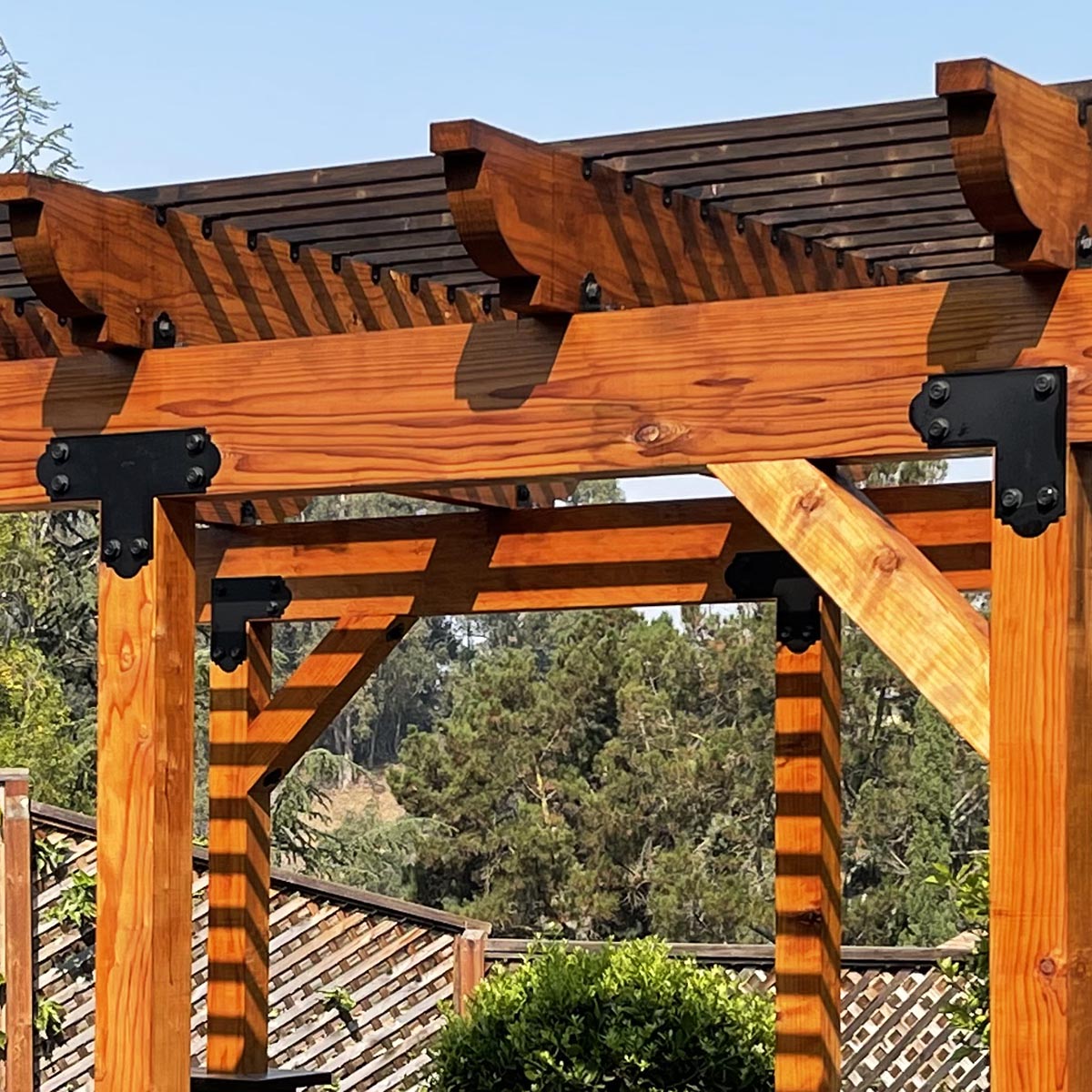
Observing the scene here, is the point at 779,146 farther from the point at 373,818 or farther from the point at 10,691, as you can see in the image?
the point at 373,818

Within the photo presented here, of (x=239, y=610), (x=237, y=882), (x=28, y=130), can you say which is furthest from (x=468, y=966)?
(x=28, y=130)

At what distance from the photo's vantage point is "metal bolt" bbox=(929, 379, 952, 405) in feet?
11.4

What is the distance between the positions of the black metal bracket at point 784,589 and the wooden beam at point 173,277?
142 centimetres

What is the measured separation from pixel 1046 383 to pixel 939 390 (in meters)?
0.18

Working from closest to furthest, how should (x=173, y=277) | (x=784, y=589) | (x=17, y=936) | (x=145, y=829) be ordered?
(x=145, y=829)
(x=173, y=277)
(x=784, y=589)
(x=17, y=936)

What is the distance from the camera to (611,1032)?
7.34 meters

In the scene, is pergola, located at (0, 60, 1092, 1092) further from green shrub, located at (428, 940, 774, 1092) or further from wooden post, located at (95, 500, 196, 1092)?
green shrub, located at (428, 940, 774, 1092)

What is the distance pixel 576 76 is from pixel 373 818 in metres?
13.8

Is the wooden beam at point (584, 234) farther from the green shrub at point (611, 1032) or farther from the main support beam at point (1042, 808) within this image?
the green shrub at point (611, 1032)

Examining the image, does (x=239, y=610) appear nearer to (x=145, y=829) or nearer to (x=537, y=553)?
(x=537, y=553)

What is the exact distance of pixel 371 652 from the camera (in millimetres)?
6703

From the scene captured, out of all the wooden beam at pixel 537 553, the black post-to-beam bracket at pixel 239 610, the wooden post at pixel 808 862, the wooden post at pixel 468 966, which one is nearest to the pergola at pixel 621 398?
the wooden beam at pixel 537 553

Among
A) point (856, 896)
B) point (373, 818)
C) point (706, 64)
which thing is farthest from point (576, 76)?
point (856, 896)

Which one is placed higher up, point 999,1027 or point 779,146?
point 779,146
